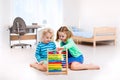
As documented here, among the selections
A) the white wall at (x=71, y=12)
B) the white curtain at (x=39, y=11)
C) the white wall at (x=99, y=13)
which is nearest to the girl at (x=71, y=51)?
the white wall at (x=99, y=13)

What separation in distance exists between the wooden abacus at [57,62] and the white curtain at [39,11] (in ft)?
16.1

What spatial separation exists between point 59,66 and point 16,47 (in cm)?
352

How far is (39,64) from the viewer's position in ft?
13.3

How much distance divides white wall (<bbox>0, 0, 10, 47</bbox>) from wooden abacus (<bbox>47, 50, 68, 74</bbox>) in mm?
4128

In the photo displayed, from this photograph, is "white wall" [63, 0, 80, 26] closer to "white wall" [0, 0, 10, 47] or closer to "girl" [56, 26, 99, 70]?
"white wall" [0, 0, 10, 47]

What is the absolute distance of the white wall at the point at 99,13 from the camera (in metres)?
7.63

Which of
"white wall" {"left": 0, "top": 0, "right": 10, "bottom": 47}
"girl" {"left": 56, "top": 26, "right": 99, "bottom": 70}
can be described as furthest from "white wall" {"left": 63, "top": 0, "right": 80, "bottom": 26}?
"girl" {"left": 56, "top": 26, "right": 99, "bottom": 70}

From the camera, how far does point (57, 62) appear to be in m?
3.74

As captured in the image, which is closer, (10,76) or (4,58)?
(10,76)

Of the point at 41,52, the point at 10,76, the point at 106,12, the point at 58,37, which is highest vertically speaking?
the point at 106,12

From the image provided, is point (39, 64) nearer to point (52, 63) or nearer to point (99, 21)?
point (52, 63)

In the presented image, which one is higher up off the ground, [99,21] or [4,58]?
[99,21]

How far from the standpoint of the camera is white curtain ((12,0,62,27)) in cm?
862

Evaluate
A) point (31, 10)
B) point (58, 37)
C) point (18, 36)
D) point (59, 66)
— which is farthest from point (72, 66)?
point (31, 10)
